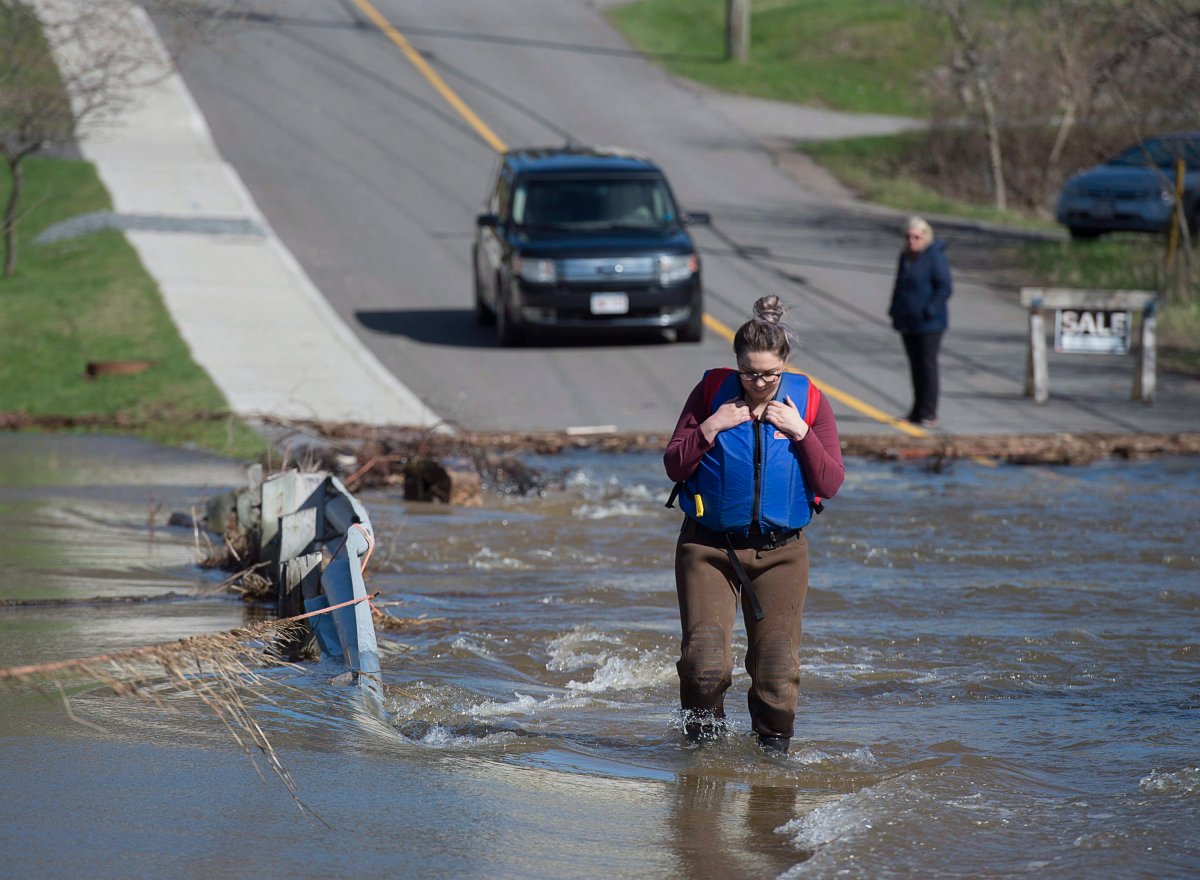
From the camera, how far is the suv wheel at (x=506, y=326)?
18.2 meters

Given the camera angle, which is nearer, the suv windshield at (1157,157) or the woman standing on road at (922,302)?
the woman standing on road at (922,302)

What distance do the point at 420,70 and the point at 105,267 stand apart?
16858 mm

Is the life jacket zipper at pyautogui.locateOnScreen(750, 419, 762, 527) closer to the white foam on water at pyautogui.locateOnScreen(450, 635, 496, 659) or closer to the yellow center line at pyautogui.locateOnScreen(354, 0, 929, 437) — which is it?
the white foam on water at pyautogui.locateOnScreen(450, 635, 496, 659)

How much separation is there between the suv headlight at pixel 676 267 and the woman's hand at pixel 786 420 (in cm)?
1253

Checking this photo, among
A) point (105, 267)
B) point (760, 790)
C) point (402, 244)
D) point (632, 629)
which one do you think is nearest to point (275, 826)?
point (760, 790)

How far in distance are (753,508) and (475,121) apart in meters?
27.1

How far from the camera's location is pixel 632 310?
1820 cm

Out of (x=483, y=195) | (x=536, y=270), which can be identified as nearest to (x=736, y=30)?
(x=483, y=195)

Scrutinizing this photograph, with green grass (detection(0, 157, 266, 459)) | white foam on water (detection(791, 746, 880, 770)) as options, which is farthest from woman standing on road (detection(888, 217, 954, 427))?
white foam on water (detection(791, 746, 880, 770))

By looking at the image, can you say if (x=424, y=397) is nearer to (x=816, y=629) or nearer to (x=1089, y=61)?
(x=816, y=629)

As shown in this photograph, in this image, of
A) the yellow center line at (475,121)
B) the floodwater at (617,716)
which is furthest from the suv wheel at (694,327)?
the floodwater at (617,716)

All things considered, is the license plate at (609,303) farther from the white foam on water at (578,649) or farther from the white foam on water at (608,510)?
the white foam on water at (578,649)

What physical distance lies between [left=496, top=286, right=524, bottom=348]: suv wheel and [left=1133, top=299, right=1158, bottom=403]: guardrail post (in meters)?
6.48

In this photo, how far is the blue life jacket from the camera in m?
5.79
